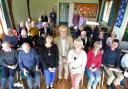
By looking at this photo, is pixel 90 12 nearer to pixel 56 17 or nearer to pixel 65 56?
pixel 56 17

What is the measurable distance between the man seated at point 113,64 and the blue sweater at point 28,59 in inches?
56.7

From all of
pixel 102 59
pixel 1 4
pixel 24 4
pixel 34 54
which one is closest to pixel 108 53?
pixel 102 59

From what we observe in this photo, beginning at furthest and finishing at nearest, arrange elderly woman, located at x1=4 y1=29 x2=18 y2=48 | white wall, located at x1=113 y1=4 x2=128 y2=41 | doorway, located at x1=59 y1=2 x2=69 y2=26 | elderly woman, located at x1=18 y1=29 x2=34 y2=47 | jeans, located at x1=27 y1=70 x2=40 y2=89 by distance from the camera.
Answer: doorway, located at x1=59 y1=2 x2=69 y2=26 < white wall, located at x1=113 y1=4 x2=128 y2=41 < elderly woman, located at x1=4 y1=29 x2=18 y2=48 < elderly woman, located at x1=18 y1=29 x2=34 y2=47 < jeans, located at x1=27 y1=70 x2=40 y2=89

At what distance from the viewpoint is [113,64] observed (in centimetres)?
Answer: 359

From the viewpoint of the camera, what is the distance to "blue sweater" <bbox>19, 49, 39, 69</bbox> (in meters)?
3.27

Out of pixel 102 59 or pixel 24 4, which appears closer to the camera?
pixel 102 59

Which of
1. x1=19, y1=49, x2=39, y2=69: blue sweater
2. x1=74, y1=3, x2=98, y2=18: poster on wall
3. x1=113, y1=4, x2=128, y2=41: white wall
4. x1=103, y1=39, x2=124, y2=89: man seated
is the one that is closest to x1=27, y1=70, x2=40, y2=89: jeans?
x1=19, y1=49, x2=39, y2=69: blue sweater

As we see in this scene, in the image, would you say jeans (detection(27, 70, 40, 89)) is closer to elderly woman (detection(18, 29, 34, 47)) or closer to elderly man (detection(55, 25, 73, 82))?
elderly man (detection(55, 25, 73, 82))

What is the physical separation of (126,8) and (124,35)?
0.85 m

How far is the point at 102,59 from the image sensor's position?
3539 mm

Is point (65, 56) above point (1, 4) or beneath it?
beneath

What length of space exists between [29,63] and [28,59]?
4.1 inches

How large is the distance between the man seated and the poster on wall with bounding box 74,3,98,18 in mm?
6098

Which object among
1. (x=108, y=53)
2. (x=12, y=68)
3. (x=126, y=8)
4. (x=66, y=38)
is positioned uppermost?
(x=126, y=8)
